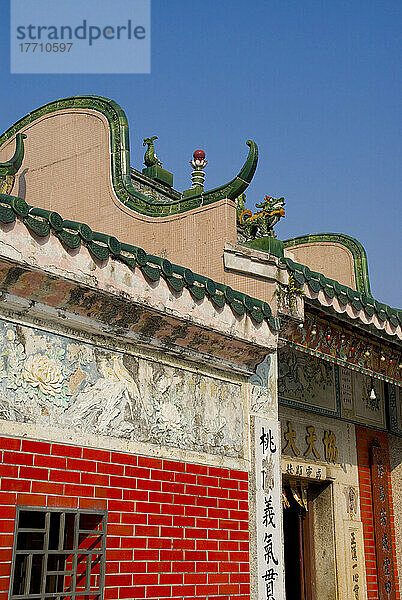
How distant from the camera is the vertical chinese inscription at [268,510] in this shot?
5773mm

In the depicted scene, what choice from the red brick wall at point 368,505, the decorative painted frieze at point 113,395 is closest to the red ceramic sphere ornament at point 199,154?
the decorative painted frieze at point 113,395

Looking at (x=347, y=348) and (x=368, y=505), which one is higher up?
(x=347, y=348)

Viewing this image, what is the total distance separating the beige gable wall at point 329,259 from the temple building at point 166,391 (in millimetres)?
1764

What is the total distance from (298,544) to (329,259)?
12.9 ft

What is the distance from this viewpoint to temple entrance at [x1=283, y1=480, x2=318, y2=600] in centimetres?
799

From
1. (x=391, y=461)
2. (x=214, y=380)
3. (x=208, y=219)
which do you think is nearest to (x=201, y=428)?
(x=214, y=380)

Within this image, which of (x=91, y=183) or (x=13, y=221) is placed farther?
(x=91, y=183)

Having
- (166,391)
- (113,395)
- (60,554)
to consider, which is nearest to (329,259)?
(166,391)

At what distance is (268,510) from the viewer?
19.5ft

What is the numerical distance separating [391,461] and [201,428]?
4.88 metres

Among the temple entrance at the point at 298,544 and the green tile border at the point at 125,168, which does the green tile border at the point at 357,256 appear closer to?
the temple entrance at the point at 298,544

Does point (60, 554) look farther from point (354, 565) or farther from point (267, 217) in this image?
point (354, 565)

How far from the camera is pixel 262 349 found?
19.7ft

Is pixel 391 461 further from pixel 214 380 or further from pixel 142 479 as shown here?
pixel 142 479
